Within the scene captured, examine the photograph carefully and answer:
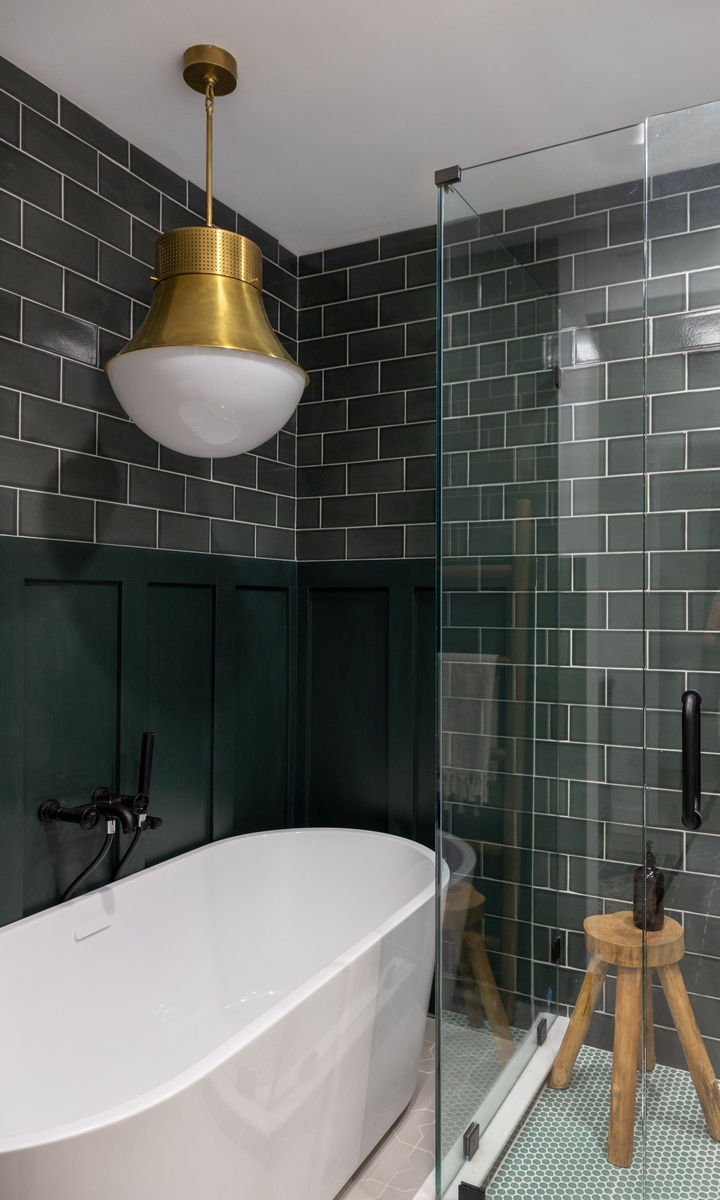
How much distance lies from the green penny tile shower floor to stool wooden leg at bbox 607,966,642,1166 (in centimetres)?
1

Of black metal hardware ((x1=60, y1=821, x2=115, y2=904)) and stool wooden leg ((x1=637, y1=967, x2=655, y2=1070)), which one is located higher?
black metal hardware ((x1=60, y1=821, x2=115, y2=904))

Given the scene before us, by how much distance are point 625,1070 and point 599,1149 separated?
191 millimetres

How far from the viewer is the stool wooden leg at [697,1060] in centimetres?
152

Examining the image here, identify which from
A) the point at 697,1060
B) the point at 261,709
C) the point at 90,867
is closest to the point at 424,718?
the point at 261,709

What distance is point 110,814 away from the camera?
2.18 m

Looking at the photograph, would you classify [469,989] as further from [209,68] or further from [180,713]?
[209,68]

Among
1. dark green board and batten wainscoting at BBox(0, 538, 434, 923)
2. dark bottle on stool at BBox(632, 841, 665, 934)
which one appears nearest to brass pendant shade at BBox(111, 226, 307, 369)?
dark green board and batten wainscoting at BBox(0, 538, 434, 923)

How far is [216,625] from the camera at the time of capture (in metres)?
2.86

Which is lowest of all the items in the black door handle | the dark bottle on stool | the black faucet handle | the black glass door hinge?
the black glass door hinge

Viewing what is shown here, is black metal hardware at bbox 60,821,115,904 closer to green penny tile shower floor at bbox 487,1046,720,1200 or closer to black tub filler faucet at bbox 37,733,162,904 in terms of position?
black tub filler faucet at bbox 37,733,162,904

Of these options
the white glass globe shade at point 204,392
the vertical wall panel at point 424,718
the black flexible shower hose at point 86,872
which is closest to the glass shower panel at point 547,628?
the white glass globe shade at point 204,392

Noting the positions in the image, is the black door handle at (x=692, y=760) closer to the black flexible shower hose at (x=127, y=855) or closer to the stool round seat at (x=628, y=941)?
the stool round seat at (x=628, y=941)

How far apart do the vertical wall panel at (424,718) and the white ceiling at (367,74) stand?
1557 mm

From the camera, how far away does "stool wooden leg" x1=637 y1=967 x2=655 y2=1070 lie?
1570 mm
